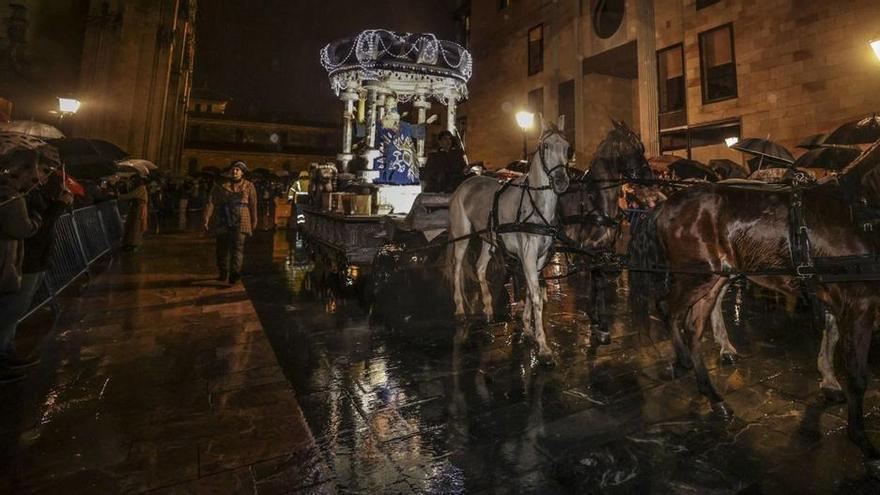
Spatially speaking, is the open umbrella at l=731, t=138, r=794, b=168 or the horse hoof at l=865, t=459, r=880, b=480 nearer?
the horse hoof at l=865, t=459, r=880, b=480

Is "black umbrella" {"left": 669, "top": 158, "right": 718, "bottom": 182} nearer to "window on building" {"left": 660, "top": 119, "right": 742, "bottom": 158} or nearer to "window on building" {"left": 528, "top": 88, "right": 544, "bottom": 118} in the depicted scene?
"window on building" {"left": 660, "top": 119, "right": 742, "bottom": 158}

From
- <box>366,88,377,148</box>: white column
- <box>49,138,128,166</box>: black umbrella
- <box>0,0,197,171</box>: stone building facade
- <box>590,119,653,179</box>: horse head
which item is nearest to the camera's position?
<box>590,119,653,179</box>: horse head

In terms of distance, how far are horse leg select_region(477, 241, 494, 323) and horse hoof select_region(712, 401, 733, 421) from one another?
126 inches

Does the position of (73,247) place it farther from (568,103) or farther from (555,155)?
(568,103)

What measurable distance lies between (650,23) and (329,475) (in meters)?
21.5

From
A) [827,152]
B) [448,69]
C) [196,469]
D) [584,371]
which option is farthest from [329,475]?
[827,152]

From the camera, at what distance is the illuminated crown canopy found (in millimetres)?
10000

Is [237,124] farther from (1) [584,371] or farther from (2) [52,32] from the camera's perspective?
(1) [584,371]

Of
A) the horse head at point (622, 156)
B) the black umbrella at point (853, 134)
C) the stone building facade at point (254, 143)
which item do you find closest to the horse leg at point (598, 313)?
the horse head at point (622, 156)

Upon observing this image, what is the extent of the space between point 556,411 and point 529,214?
251cm

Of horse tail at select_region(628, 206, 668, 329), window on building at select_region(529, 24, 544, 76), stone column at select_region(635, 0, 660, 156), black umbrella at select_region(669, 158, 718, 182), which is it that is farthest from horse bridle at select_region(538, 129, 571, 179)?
window on building at select_region(529, 24, 544, 76)

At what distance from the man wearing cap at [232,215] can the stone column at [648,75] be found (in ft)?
52.4

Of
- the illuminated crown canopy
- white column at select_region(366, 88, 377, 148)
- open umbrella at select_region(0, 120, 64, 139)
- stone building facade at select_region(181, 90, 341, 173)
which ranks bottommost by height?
open umbrella at select_region(0, 120, 64, 139)

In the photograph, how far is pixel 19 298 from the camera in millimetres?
4312
